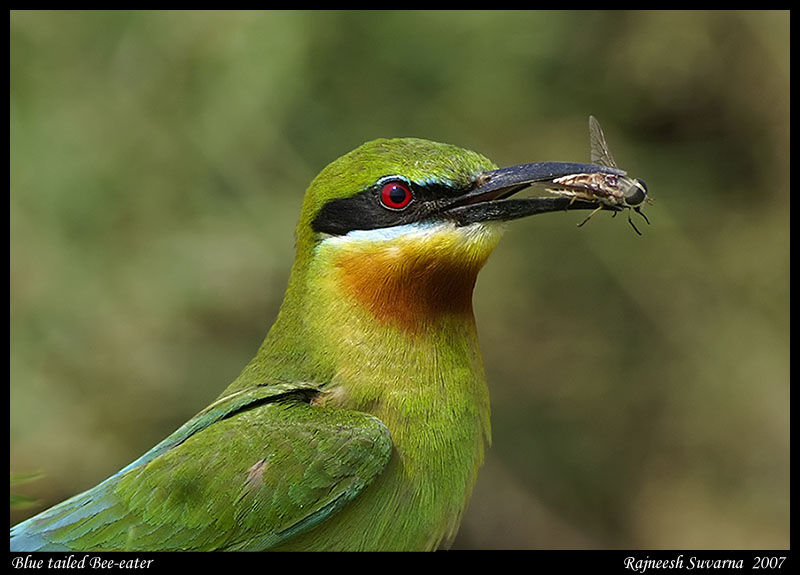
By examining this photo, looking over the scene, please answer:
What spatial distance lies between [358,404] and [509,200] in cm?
66

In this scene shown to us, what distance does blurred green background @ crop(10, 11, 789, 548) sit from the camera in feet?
13.9

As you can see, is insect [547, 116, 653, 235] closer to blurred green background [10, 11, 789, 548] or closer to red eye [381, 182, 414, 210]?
Result: red eye [381, 182, 414, 210]

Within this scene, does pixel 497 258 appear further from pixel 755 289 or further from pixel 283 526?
pixel 283 526

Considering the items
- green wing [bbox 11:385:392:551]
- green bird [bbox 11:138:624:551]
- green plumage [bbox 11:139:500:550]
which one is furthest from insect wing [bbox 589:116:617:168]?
green wing [bbox 11:385:392:551]

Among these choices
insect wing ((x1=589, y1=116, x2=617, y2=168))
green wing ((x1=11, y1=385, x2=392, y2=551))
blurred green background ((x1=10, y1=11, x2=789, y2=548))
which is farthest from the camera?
blurred green background ((x1=10, y1=11, x2=789, y2=548))

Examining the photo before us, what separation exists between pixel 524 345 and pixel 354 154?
2.11m

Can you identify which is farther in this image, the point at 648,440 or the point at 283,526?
the point at 648,440

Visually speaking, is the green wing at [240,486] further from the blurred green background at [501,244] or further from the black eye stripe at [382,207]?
the blurred green background at [501,244]

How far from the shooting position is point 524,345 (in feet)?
15.6

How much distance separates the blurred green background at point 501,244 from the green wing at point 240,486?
147cm

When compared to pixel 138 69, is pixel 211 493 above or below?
below

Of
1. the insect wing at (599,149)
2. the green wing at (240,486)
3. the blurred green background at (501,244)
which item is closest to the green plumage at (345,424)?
the green wing at (240,486)

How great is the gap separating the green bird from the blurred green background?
4.81 feet

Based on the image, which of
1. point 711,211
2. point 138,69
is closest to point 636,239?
point 711,211
